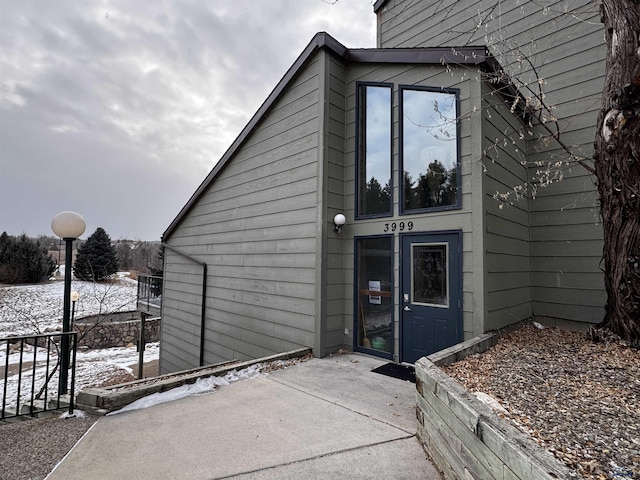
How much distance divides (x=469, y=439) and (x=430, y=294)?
8.90 feet

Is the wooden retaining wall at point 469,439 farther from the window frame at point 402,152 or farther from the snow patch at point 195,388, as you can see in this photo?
the snow patch at point 195,388

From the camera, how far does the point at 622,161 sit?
3436 millimetres

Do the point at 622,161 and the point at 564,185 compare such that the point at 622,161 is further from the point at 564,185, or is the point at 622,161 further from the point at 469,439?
the point at 469,439

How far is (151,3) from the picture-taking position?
7.15 m

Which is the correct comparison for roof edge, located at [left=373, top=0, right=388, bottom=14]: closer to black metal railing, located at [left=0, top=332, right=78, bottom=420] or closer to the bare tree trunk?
the bare tree trunk

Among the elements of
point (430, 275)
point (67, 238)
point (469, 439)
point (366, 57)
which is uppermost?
point (366, 57)

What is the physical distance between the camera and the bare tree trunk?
10.8 feet

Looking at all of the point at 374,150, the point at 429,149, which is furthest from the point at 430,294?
the point at 374,150

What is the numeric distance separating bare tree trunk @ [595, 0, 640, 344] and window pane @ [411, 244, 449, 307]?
5.83ft

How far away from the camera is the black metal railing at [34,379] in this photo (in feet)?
11.6

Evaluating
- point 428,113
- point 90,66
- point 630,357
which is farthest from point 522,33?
point 90,66

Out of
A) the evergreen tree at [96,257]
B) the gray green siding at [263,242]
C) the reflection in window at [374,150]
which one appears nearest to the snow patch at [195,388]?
the gray green siding at [263,242]

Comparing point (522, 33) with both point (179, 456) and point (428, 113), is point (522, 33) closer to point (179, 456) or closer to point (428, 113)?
point (428, 113)

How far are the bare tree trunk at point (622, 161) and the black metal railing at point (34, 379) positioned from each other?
5.71 meters
